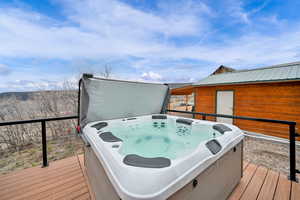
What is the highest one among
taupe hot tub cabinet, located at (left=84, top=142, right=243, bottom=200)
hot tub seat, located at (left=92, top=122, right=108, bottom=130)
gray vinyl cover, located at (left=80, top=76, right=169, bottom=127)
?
gray vinyl cover, located at (left=80, top=76, right=169, bottom=127)

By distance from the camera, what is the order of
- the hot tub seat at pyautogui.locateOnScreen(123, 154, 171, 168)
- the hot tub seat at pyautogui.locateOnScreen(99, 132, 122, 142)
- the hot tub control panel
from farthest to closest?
the hot tub seat at pyautogui.locateOnScreen(99, 132, 122, 142), the hot tub control panel, the hot tub seat at pyautogui.locateOnScreen(123, 154, 171, 168)

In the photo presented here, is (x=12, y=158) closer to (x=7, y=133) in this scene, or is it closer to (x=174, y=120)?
(x=7, y=133)

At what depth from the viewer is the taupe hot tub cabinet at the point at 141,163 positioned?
0.73 meters

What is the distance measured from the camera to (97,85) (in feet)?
6.73

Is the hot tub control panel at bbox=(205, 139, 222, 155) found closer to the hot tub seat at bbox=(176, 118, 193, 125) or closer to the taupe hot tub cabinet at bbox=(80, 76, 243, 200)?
the taupe hot tub cabinet at bbox=(80, 76, 243, 200)

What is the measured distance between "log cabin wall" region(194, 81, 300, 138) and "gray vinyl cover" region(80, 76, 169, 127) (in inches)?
152

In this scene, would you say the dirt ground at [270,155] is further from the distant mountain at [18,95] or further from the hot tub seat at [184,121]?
the distant mountain at [18,95]

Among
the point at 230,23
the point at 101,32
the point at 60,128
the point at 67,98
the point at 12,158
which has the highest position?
the point at 230,23

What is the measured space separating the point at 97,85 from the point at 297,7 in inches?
193

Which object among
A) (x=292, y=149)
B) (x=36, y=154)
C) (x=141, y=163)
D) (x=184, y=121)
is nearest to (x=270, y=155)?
(x=292, y=149)

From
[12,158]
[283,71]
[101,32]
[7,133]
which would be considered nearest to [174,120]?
[101,32]

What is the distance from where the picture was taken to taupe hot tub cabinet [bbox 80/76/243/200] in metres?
0.73

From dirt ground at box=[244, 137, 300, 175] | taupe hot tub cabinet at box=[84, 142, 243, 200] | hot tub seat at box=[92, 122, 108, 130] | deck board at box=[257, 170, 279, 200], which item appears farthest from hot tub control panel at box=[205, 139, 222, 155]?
dirt ground at box=[244, 137, 300, 175]

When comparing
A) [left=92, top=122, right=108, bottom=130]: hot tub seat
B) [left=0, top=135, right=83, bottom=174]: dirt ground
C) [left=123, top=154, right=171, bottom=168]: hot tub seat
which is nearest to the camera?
[left=123, top=154, right=171, bottom=168]: hot tub seat
